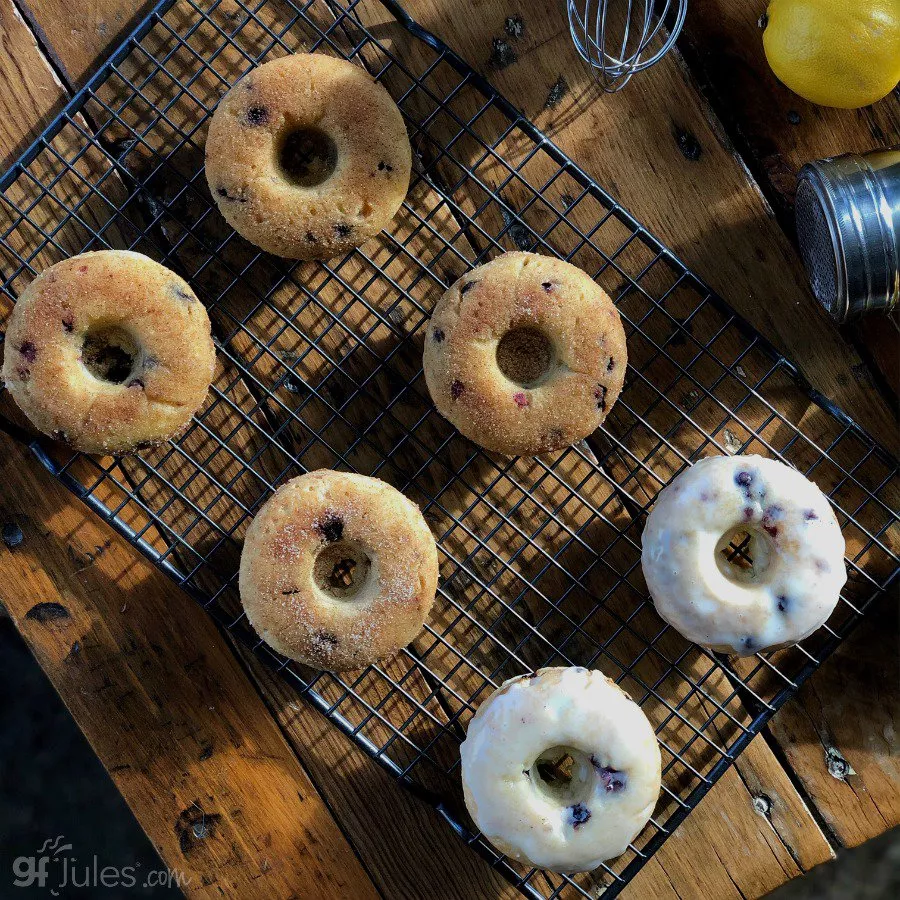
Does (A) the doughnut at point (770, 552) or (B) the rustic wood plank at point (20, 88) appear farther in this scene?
(B) the rustic wood plank at point (20, 88)

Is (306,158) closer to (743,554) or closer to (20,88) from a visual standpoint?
(20,88)

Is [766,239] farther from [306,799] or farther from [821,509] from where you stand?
[306,799]

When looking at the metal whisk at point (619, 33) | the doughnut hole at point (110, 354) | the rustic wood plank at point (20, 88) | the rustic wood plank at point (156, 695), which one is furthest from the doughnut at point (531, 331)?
the rustic wood plank at point (20, 88)

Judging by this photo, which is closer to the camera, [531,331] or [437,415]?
[531,331]

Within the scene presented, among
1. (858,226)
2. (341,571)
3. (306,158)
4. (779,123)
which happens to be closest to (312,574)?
(341,571)

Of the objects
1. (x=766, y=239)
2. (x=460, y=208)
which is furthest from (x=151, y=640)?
(x=766, y=239)

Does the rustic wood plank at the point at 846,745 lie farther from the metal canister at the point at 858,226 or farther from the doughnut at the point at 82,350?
the doughnut at the point at 82,350

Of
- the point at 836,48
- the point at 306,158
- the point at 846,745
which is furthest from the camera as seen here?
the point at 846,745
